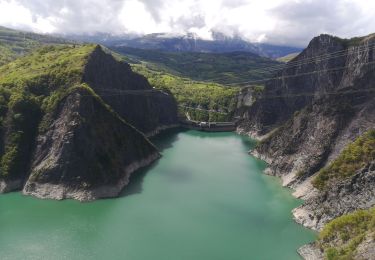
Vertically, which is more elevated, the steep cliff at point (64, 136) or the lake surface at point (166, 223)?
the steep cliff at point (64, 136)

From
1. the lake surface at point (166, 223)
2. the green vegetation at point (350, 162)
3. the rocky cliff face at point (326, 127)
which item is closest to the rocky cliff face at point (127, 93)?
the lake surface at point (166, 223)

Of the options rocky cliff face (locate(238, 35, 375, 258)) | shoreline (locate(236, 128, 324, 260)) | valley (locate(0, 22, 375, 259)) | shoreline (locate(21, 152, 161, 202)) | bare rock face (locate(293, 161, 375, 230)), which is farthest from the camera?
shoreline (locate(21, 152, 161, 202))

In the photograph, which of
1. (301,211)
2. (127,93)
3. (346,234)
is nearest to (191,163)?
(127,93)

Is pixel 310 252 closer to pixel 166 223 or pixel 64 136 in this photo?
pixel 166 223

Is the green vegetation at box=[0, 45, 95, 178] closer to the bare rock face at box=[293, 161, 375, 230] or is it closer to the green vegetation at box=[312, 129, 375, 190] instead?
the bare rock face at box=[293, 161, 375, 230]

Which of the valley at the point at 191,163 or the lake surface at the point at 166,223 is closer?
the lake surface at the point at 166,223

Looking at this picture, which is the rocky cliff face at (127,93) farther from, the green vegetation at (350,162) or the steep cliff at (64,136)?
the green vegetation at (350,162)

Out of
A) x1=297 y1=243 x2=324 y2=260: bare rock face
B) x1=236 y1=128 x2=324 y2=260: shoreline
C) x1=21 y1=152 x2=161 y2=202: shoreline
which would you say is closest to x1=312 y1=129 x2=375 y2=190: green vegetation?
x1=236 y1=128 x2=324 y2=260: shoreline

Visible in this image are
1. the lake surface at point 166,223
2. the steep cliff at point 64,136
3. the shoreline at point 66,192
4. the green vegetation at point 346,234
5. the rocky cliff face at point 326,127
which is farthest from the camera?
the steep cliff at point 64,136
